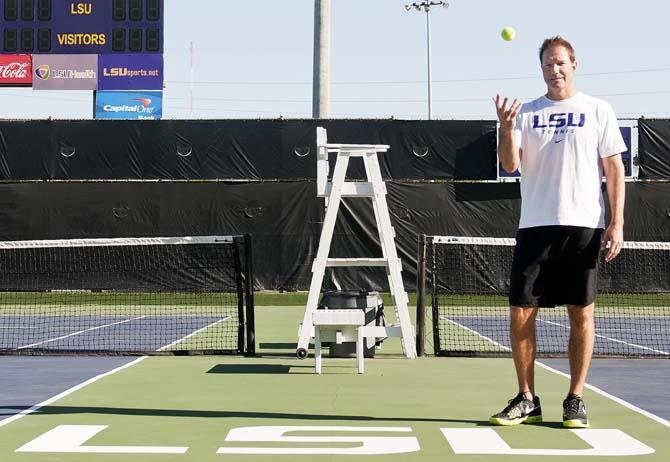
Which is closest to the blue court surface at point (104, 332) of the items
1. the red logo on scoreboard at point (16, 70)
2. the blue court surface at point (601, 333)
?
the blue court surface at point (601, 333)

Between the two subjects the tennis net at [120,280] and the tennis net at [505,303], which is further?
the tennis net at [120,280]

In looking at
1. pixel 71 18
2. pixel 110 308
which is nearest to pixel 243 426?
pixel 110 308

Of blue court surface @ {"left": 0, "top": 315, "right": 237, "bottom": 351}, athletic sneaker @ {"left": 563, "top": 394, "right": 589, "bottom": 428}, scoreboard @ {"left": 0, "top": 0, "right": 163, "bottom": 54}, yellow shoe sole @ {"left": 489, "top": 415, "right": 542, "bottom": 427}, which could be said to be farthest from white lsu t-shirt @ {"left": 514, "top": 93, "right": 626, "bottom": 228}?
scoreboard @ {"left": 0, "top": 0, "right": 163, "bottom": 54}

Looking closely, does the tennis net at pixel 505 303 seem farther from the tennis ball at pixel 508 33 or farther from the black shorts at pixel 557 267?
the black shorts at pixel 557 267

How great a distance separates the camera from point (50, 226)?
22891 millimetres

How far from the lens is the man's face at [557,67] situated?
5789 millimetres

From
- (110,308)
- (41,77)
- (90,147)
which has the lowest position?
(110,308)

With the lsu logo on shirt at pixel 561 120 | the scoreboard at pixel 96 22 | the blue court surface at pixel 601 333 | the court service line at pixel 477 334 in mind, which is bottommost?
the blue court surface at pixel 601 333

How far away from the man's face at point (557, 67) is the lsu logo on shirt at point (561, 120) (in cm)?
15

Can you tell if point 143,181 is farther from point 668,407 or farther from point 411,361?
point 668,407

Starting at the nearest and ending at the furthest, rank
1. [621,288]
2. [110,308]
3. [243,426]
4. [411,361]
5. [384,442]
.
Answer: [384,442], [243,426], [411,361], [110,308], [621,288]

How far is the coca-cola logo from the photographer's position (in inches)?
1053

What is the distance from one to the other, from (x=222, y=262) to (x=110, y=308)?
3.26 metres

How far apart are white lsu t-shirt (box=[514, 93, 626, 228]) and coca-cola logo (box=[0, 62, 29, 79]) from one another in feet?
74.5
